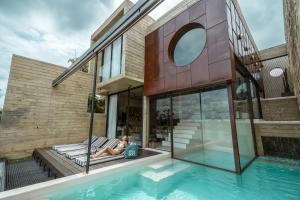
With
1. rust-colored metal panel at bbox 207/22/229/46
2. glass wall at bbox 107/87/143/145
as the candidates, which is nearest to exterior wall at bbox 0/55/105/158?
glass wall at bbox 107/87/143/145

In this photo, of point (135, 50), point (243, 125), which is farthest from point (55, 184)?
point (135, 50)

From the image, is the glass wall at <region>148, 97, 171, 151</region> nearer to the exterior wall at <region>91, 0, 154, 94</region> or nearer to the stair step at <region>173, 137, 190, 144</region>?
the stair step at <region>173, 137, 190, 144</region>

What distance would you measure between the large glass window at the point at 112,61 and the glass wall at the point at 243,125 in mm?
4965

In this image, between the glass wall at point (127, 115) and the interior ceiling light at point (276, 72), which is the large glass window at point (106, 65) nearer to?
the glass wall at point (127, 115)

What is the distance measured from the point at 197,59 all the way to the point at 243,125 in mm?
2891

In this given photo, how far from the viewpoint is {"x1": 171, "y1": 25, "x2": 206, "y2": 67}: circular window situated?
5395mm

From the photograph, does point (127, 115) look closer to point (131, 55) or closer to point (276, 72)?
point (131, 55)

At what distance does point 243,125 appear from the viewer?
5156 mm

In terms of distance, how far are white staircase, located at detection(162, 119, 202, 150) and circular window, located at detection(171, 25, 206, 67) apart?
2.47 meters

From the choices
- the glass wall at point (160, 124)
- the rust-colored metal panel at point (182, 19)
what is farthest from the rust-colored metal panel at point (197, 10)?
the glass wall at point (160, 124)

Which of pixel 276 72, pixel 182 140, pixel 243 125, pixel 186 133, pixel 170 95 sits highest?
pixel 276 72

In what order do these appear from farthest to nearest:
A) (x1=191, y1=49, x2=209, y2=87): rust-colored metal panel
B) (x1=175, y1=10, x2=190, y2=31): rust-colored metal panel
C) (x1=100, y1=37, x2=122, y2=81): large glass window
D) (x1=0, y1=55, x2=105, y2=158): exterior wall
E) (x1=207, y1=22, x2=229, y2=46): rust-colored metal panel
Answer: (x1=100, y1=37, x2=122, y2=81): large glass window < (x1=0, y1=55, x2=105, y2=158): exterior wall < (x1=175, y1=10, x2=190, y2=31): rust-colored metal panel < (x1=191, y1=49, x2=209, y2=87): rust-colored metal panel < (x1=207, y1=22, x2=229, y2=46): rust-colored metal panel

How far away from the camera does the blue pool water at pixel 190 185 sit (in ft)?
10.1

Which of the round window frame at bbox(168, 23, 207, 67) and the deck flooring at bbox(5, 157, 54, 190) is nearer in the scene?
the deck flooring at bbox(5, 157, 54, 190)
